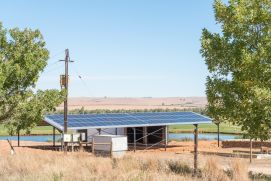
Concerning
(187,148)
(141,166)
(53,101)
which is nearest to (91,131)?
(187,148)

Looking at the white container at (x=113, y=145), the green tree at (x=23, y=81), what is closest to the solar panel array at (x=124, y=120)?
the white container at (x=113, y=145)

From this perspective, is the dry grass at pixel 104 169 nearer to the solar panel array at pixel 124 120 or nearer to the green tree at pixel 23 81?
the green tree at pixel 23 81

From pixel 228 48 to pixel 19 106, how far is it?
11462mm

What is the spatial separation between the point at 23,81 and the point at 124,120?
2113cm

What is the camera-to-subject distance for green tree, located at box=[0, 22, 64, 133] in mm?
24594

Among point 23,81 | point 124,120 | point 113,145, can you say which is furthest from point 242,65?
point 124,120

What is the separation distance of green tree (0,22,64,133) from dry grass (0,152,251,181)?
227 centimetres

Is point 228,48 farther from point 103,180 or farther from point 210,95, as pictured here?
point 103,180

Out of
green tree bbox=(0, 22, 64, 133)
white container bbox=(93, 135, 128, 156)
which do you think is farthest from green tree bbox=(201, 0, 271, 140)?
white container bbox=(93, 135, 128, 156)

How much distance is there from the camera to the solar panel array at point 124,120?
41.9 metres

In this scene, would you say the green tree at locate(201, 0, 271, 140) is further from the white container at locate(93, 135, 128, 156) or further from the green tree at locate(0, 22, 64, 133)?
the white container at locate(93, 135, 128, 156)

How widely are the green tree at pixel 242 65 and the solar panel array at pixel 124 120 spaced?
22104 mm

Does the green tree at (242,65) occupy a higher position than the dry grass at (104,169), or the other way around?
the green tree at (242,65)

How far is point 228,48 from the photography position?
19828mm
